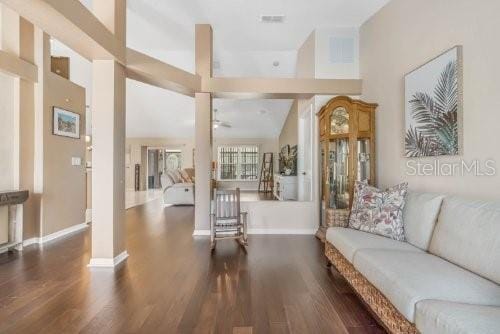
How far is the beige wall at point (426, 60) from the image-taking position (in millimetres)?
2102

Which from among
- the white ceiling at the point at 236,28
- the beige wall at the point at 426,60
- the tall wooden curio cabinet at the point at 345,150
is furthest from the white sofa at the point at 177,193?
the beige wall at the point at 426,60

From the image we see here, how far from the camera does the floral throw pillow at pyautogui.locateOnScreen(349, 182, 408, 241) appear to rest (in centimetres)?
258

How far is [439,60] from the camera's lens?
8.45 ft

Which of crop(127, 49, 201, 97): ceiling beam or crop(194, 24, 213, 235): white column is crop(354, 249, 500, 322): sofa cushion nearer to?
crop(194, 24, 213, 235): white column

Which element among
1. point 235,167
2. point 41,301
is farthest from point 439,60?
point 235,167

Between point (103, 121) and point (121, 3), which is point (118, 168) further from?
point (121, 3)

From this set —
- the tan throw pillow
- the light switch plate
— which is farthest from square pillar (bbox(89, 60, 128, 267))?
the tan throw pillow

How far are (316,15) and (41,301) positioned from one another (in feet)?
15.3

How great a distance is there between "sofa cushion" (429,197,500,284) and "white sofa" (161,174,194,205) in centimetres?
652

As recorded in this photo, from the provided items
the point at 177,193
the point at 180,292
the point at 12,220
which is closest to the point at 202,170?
the point at 180,292

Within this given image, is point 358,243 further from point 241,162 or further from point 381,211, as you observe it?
point 241,162

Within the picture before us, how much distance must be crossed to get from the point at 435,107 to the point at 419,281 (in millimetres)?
1788

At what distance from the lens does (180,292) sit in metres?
2.46

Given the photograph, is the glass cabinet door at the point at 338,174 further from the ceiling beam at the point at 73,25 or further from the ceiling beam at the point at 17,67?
the ceiling beam at the point at 17,67
